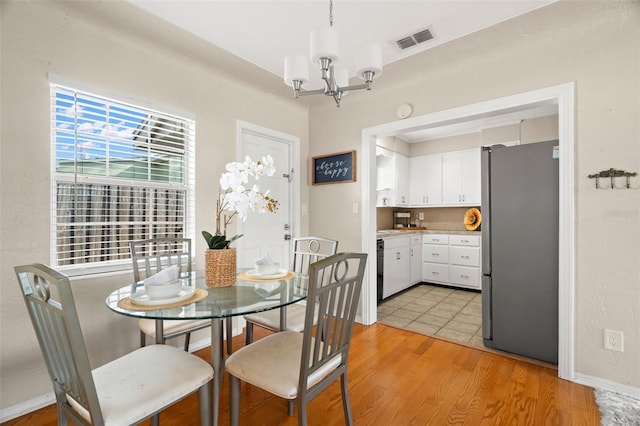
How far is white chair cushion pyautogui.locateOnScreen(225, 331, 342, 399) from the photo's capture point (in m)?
1.31

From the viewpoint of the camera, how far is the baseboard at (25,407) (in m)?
1.77

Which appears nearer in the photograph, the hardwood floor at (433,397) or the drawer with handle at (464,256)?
the hardwood floor at (433,397)

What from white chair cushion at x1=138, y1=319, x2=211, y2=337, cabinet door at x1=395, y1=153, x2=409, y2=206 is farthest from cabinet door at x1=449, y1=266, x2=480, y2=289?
white chair cushion at x1=138, y1=319, x2=211, y2=337

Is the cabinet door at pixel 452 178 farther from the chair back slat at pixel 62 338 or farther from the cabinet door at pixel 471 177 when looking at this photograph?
the chair back slat at pixel 62 338

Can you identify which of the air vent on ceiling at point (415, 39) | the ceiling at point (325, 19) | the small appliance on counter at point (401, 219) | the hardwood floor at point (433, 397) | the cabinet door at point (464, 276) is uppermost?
the ceiling at point (325, 19)

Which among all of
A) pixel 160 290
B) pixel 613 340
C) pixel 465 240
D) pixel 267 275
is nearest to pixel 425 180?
pixel 465 240

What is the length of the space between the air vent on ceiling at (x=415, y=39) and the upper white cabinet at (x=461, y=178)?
10.2 feet

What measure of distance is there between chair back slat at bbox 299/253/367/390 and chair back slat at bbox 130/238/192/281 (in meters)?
1.23

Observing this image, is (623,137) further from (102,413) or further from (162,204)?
(162,204)

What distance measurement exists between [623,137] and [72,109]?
3639 millimetres

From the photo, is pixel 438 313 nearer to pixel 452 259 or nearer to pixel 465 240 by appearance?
pixel 452 259

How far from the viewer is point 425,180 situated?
212 inches

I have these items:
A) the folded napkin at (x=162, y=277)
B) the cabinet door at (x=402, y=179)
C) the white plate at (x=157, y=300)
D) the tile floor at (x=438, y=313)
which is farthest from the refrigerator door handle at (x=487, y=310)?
Answer: the cabinet door at (x=402, y=179)

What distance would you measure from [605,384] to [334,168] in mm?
2828
